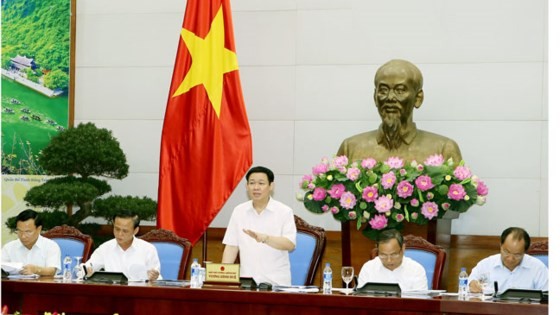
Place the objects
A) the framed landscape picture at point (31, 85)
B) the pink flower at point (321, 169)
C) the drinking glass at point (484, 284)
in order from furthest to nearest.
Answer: the framed landscape picture at point (31, 85)
the pink flower at point (321, 169)
the drinking glass at point (484, 284)

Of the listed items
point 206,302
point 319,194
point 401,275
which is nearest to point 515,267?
point 401,275

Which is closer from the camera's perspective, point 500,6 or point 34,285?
point 34,285

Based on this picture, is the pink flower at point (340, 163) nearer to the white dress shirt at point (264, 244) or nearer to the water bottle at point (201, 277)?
the white dress shirt at point (264, 244)

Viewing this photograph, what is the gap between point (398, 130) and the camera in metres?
5.93

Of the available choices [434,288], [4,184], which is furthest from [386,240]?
[4,184]

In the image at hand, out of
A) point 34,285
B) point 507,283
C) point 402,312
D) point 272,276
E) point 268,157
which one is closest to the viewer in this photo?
point 402,312

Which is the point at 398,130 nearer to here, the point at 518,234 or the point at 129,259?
the point at 518,234

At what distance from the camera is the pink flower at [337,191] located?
17.7 feet

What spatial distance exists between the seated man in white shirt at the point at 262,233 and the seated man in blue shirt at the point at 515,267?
1.07 meters

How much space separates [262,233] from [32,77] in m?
3.18

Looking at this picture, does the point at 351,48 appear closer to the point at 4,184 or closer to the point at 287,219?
the point at 287,219

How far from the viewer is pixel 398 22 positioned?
691cm

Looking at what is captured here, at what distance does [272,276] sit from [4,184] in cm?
304

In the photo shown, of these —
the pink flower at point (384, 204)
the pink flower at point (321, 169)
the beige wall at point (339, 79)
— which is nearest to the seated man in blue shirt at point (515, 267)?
the pink flower at point (384, 204)
